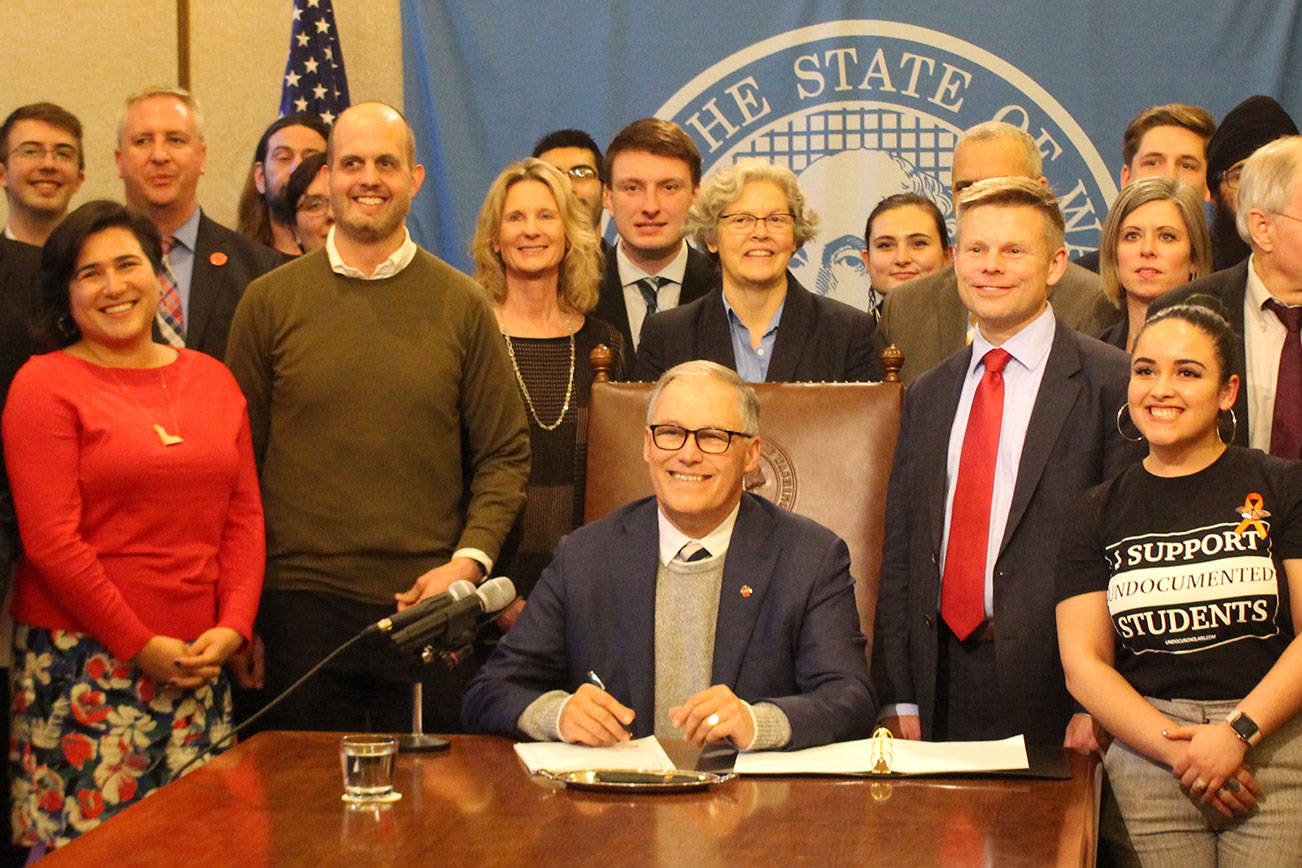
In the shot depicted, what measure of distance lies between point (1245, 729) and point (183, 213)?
289cm

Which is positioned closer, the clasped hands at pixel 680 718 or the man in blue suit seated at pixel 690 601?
the clasped hands at pixel 680 718

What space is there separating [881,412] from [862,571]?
13.4 inches

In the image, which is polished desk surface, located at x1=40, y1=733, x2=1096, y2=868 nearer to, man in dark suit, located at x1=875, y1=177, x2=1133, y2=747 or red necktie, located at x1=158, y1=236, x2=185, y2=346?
man in dark suit, located at x1=875, y1=177, x2=1133, y2=747

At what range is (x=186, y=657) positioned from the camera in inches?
123

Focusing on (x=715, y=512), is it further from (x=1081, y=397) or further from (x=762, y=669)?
(x=1081, y=397)

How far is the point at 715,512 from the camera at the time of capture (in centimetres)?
269

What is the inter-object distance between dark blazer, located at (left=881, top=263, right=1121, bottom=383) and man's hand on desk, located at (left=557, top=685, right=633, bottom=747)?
62.8 inches

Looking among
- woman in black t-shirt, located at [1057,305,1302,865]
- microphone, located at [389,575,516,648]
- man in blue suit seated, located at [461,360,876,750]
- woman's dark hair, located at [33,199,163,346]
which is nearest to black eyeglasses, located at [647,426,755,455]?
man in blue suit seated, located at [461,360,876,750]

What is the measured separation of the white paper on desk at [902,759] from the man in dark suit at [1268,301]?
95 cm

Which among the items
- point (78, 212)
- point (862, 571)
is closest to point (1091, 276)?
point (862, 571)

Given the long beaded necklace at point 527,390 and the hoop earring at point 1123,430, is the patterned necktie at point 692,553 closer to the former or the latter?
the hoop earring at point 1123,430

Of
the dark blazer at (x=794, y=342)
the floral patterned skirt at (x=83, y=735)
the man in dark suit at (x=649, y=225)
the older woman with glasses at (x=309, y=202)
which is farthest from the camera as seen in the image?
the older woman with glasses at (x=309, y=202)

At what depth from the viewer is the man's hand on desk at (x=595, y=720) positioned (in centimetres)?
235

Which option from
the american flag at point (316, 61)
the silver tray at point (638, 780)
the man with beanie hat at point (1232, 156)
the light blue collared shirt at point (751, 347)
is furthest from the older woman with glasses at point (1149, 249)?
the american flag at point (316, 61)
